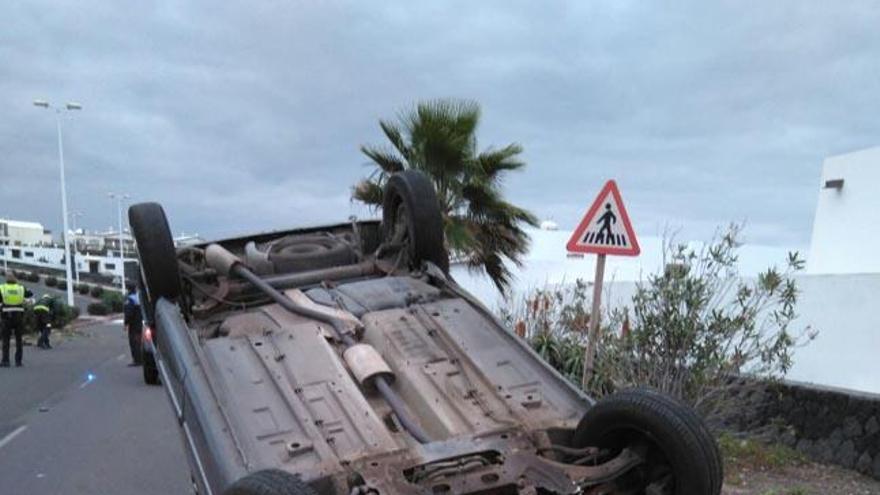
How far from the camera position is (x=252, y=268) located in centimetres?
527

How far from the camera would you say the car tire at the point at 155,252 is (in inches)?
176

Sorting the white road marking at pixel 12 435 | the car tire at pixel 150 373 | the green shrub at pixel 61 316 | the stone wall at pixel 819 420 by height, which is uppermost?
the stone wall at pixel 819 420

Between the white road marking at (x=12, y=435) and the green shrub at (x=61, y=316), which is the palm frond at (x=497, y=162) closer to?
the white road marking at (x=12, y=435)

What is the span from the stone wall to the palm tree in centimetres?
454

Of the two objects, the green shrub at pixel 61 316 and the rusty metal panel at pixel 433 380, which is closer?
the rusty metal panel at pixel 433 380

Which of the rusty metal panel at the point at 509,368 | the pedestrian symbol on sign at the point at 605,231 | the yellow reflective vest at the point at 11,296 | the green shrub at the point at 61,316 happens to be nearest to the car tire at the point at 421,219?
the rusty metal panel at the point at 509,368

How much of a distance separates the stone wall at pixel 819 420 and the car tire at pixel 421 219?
3.52 meters

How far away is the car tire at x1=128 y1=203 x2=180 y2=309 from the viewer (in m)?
4.46

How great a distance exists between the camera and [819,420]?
6.85m

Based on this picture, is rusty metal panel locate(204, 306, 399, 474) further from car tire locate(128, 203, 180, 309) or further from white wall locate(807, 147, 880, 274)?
white wall locate(807, 147, 880, 274)

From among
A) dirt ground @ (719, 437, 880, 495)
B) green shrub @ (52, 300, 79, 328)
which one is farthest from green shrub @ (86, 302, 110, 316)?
dirt ground @ (719, 437, 880, 495)

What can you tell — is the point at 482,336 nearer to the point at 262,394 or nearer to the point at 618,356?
the point at 262,394

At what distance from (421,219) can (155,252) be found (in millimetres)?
1796

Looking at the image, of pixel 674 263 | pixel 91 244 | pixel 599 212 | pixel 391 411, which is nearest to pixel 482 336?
pixel 391 411
